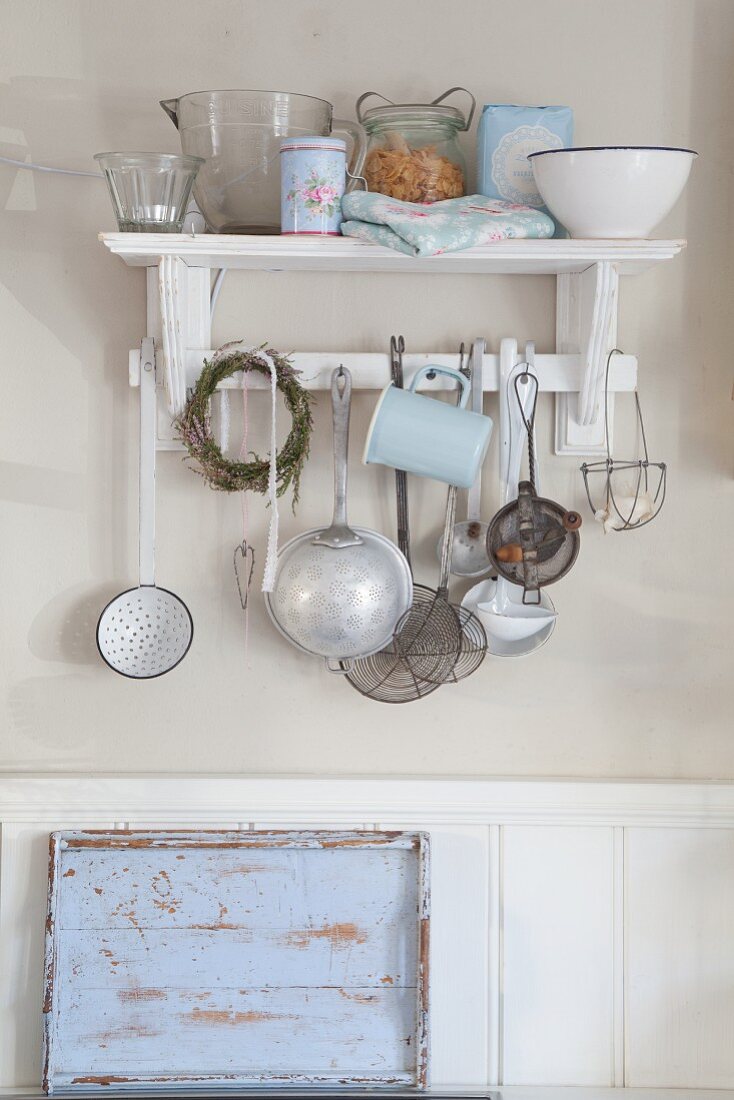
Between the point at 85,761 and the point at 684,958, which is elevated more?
the point at 85,761

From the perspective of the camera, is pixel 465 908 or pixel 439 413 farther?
pixel 465 908

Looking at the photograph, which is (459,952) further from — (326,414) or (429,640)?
(326,414)

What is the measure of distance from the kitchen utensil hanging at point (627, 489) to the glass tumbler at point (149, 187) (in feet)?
1.78

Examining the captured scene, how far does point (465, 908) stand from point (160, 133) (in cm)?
103

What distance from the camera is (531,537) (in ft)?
4.18

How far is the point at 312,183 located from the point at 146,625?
558 millimetres

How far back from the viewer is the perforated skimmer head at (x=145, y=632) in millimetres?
1301

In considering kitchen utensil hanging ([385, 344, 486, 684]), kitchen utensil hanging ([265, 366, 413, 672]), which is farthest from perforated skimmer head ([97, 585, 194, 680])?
kitchen utensil hanging ([385, 344, 486, 684])

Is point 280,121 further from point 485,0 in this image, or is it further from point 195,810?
point 195,810

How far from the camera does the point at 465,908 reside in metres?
1.33

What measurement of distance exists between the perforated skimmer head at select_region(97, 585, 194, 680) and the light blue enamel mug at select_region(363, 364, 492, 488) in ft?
1.03

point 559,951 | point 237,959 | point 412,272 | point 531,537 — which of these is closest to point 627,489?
point 531,537

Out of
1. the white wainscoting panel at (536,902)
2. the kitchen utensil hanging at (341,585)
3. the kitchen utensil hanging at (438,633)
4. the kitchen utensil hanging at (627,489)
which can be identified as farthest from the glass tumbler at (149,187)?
the white wainscoting panel at (536,902)

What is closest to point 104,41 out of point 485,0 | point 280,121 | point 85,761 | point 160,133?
point 160,133
